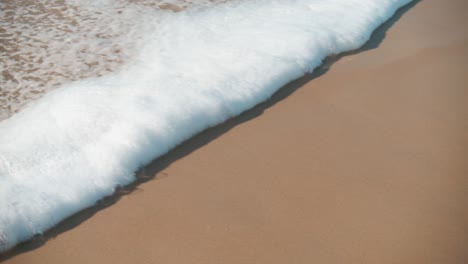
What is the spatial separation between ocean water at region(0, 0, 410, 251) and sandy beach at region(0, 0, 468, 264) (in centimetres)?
12

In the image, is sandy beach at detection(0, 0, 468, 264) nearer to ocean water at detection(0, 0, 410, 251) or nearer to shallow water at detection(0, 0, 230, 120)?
ocean water at detection(0, 0, 410, 251)

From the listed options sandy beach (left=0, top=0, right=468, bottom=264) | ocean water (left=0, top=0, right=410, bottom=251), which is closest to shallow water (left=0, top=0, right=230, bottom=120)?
ocean water (left=0, top=0, right=410, bottom=251)

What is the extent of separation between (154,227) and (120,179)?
347 millimetres

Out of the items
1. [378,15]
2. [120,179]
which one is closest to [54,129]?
[120,179]

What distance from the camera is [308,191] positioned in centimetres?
205

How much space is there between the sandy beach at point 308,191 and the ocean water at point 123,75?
0.12 meters

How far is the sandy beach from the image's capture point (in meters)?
1.79

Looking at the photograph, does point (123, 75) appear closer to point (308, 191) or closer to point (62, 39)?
point (62, 39)

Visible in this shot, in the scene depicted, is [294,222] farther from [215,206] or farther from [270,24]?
[270,24]

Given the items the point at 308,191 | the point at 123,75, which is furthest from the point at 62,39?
the point at 308,191

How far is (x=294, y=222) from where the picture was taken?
1898 mm

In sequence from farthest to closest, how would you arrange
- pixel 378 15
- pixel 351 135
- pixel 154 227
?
pixel 378 15
pixel 351 135
pixel 154 227

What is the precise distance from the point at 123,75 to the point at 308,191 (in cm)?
143

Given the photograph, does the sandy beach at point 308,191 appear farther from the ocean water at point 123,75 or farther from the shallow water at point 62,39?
the shallow water at point 62,39
